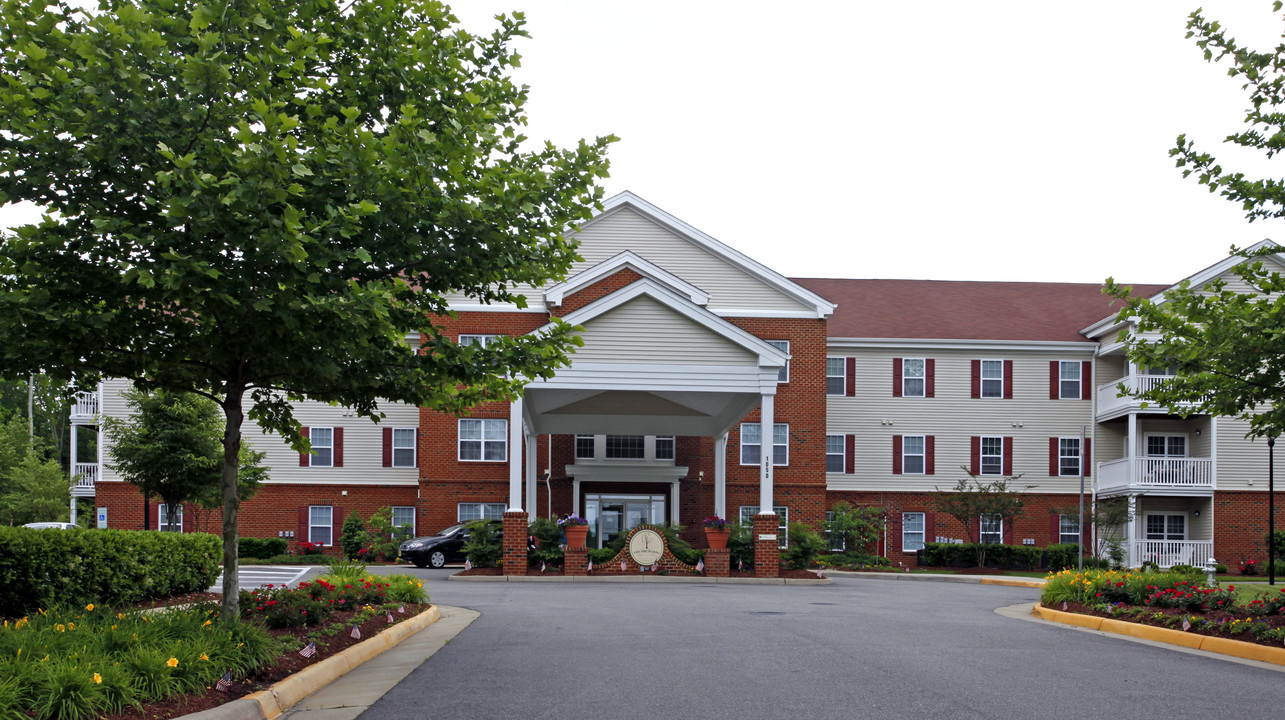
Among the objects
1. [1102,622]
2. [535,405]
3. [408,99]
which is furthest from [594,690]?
[535,405]

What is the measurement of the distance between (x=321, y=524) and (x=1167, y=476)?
28.8 metres

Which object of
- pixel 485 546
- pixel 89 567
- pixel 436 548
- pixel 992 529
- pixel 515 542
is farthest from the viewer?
pixel 992 529

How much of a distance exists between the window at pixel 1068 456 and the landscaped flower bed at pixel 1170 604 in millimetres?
22034

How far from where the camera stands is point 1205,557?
36.4 meters

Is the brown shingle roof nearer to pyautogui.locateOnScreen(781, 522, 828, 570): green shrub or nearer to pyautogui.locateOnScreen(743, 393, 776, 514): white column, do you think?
pyautogui.locateOnScreen(781, 522, 828, 570): green shrub

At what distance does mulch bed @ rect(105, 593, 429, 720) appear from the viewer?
293 inches

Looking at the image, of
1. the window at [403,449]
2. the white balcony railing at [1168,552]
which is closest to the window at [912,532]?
the white balcony railing at [1168,552]

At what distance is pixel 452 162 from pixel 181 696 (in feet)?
15.4

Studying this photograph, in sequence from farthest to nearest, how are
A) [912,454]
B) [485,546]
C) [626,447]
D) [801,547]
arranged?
[912,454]
[626,447]
[801,547]
[485,546]

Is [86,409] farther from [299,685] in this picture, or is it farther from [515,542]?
[299,685]

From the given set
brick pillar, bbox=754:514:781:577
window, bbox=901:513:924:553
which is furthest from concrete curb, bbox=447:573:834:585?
window, bbox=901:513:924:553

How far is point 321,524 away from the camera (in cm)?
3988

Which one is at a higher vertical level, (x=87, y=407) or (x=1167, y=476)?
(x=87, y=407)

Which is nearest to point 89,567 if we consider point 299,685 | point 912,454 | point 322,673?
point 322,673
